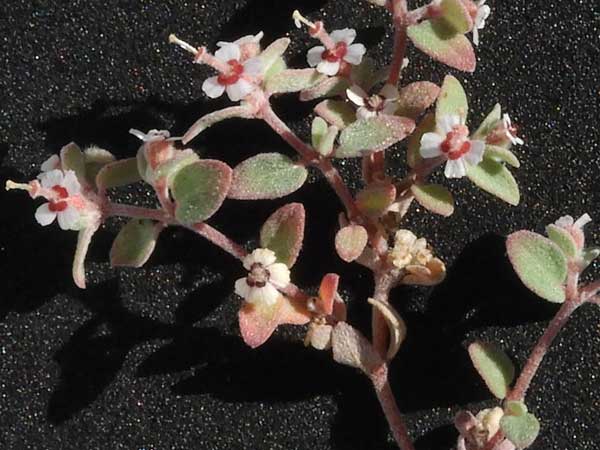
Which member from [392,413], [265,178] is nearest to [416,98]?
[265,178]

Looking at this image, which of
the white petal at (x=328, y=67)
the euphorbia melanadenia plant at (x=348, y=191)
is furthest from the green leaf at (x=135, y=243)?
the white petal at (x=328, y=67)

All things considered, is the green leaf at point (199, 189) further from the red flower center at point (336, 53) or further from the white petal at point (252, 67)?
the red flower center at point (336, 53)

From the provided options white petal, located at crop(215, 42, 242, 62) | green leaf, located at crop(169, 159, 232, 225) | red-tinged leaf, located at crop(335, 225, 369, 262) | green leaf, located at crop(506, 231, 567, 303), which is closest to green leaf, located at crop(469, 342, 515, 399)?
green leaf, located at crop(506, 231, 567, 303)

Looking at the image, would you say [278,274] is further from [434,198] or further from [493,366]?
[493,366]

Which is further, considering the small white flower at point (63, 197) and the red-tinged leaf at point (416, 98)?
the red-tinged leaf at point (416, 98)

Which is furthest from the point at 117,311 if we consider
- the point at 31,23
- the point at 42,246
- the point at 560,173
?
the point at 560,173
